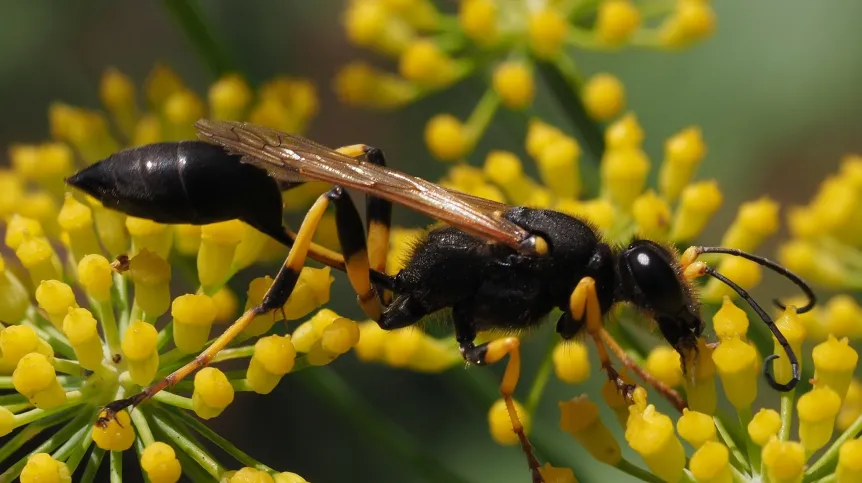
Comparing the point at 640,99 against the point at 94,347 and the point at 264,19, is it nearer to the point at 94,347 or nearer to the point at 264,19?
the point at 264,19

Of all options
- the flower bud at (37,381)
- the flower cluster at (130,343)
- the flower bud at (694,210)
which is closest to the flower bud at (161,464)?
the flower cluster at (130,343)

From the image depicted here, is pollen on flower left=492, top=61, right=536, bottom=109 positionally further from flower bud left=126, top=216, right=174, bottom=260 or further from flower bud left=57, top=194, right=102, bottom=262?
flower bud left=57, top=194, right=102, bottom=262

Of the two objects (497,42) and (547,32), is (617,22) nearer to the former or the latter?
(547,32)

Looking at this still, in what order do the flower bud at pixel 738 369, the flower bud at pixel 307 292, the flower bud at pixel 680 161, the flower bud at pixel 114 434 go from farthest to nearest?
the flower bud at pixel 680 161
the flower bud at pixel 307 292
the flower bud at pixel 738 369
the flower bud at pixel 114 434

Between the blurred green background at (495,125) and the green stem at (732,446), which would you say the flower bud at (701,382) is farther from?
the blurred green background at (495,125)

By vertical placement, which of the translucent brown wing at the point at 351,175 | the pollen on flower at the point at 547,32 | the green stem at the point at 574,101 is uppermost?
the pollen on flower at the point at 547,32

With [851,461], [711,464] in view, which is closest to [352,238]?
[711,464]
